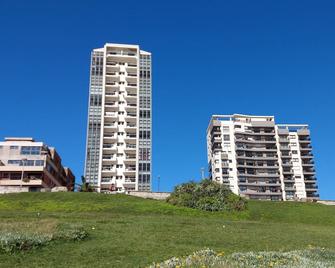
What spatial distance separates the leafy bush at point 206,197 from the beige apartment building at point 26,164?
177 ft

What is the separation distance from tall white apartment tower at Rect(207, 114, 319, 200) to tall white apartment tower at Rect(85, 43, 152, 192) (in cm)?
3873

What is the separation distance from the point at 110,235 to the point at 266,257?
8.99m

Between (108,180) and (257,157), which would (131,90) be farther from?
(257,157)

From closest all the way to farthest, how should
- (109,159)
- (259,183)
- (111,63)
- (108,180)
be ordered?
(108,180) → (109,159) → (111,63) → (259,183)

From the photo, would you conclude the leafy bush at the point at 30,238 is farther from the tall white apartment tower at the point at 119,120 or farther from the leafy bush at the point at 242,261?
the tall white apartment tower at the point at 119,120

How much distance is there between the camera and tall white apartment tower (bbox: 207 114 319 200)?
481 ft

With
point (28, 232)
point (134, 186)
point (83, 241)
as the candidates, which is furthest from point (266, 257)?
point (134, 186)

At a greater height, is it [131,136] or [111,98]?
[111,98]

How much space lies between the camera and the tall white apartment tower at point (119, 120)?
113 m

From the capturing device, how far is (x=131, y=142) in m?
119

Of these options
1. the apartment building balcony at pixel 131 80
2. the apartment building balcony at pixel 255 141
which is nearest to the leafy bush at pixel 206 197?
the apartment building balcony at pixel 131 80

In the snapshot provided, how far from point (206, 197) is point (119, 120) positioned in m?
79.1

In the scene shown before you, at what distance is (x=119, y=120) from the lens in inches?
4793

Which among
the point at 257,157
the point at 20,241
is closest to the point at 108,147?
the point at 257,157
